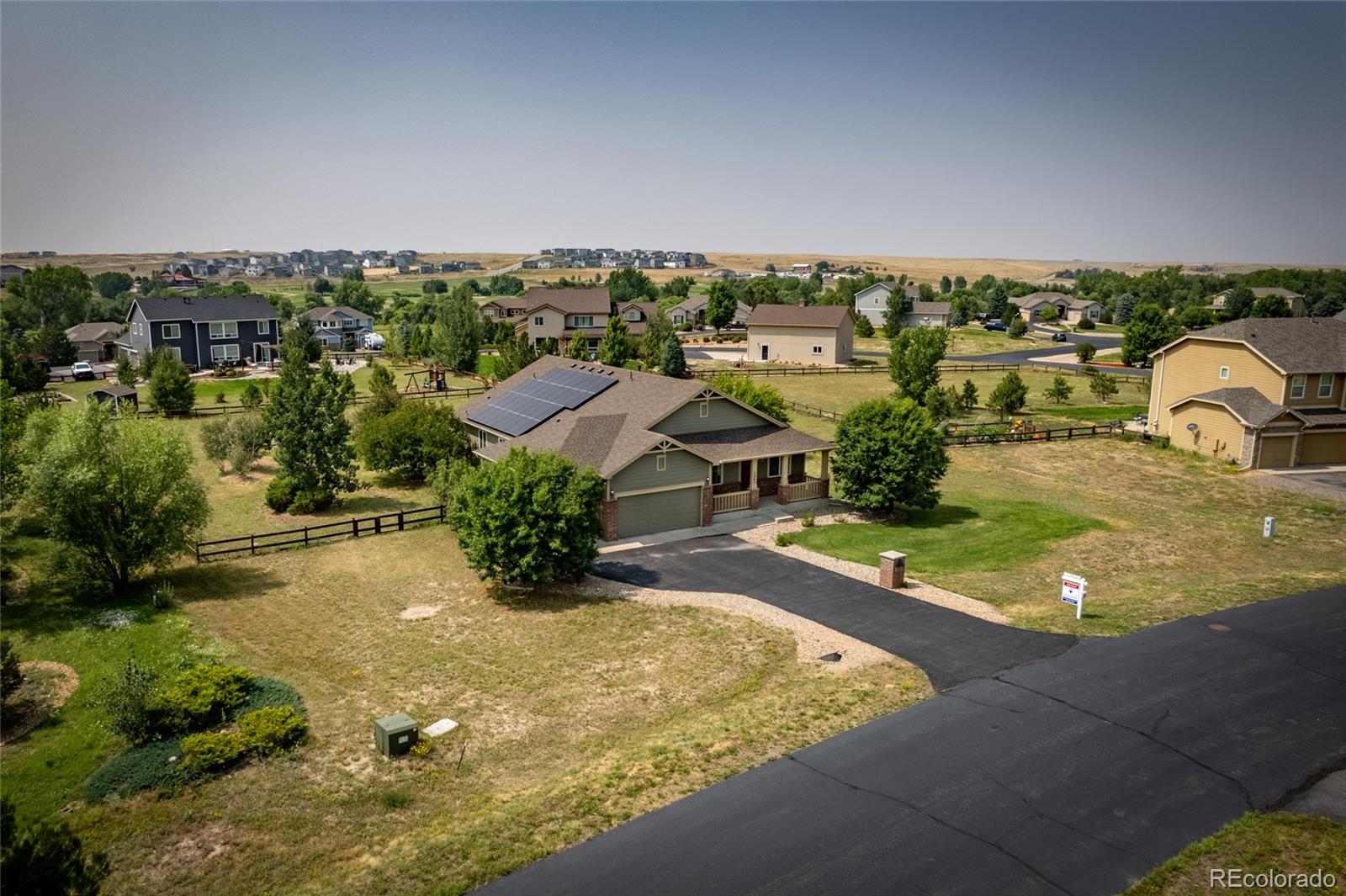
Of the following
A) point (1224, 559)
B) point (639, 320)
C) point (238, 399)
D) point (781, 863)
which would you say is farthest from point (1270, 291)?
point (781, 863)

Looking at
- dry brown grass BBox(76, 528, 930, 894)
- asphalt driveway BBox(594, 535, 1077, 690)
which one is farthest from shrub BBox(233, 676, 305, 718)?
asphalt driveway BBox(594, 535, 1077, 690)

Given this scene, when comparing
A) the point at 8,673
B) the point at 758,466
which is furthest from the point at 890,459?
the point at 8,673

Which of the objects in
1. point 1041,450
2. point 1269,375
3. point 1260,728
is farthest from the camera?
point 1041,450

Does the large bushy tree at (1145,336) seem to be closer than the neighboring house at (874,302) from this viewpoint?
Yes

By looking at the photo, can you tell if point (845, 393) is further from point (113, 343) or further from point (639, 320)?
point (113, 343)

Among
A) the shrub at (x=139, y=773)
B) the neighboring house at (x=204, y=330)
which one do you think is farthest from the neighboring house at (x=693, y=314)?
the shrub at (x=139, y=773)

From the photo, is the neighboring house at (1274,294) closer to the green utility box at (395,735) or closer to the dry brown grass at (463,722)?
the dry brown grass at (463,722)

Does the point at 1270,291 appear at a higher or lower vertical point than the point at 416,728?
higher
